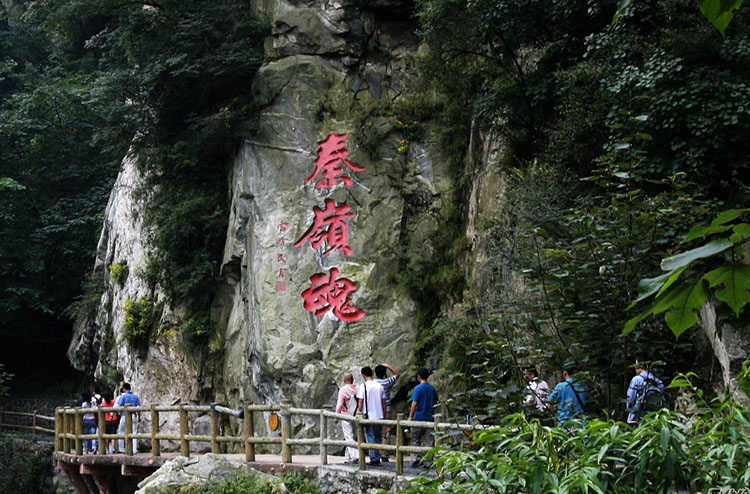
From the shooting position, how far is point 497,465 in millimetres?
3064

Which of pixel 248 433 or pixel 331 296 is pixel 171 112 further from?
pixel 248 433

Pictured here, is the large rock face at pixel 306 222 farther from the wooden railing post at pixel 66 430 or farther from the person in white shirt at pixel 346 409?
the person in white shirt at pixel 346 409

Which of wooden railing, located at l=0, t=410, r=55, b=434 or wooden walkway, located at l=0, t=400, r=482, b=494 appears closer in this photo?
wooden walkway, located at l=0, t=400, r=482, b=494

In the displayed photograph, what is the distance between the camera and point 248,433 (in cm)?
822

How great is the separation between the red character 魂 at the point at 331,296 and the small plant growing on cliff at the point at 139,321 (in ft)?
11.6

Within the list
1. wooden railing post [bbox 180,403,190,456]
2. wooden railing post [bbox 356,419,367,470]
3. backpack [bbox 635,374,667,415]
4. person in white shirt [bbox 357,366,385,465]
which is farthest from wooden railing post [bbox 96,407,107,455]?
backpack [bbox 635,374,667,415]

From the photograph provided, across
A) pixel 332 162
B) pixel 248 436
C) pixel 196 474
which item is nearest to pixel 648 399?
pixel 196 474

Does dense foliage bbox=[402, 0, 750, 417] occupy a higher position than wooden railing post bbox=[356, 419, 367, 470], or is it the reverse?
dense foliage bbox=[402, 0, 750, 417]

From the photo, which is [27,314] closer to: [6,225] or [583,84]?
[6,225]

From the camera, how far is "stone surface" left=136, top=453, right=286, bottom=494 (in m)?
7.28

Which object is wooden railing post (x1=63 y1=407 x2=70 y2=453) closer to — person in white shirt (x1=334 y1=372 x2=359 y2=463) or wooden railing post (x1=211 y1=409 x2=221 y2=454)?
wooden railing post (x1=211 y1=409 x2=221 y2=454)

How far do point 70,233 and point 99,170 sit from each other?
6.70 ft

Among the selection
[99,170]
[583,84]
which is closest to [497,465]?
[583,84]

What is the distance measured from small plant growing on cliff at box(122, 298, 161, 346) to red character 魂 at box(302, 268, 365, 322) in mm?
3525
